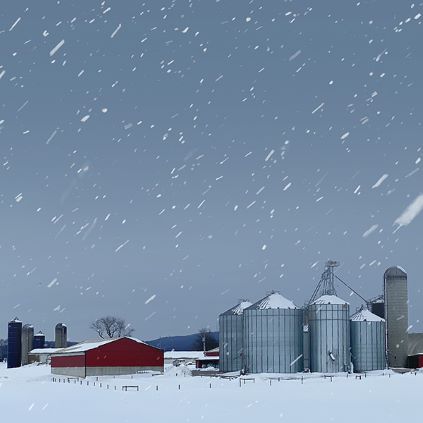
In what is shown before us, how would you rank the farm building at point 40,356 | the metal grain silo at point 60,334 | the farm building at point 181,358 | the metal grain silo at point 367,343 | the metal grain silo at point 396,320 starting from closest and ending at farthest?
the metal grain silo at point 367,343
the metal grain silo at point 396,320
the farm building at point 181,358
the farm building at point 40,356
the metal grain silo at point 60,334

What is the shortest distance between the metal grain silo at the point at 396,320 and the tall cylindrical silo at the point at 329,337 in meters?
12.3

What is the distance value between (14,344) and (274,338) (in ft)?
272

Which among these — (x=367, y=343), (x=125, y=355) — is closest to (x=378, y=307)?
(x=367, y=343)

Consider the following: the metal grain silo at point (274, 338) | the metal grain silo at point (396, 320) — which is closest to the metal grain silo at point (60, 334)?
the metal grain silo at point (396, 320)

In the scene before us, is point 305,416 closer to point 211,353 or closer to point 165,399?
point 165,399

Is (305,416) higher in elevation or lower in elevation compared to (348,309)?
lower

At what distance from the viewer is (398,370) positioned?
275ft

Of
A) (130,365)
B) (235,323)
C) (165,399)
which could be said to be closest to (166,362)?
(130,365)

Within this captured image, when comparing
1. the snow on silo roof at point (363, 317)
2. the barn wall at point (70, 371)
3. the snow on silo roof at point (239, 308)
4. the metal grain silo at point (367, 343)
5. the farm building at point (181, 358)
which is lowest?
the barn wall at point (70, 371)

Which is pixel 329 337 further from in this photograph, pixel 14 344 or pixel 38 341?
pixel 38 341

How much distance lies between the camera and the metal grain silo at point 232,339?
8106 centimetres

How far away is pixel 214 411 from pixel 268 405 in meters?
4.05

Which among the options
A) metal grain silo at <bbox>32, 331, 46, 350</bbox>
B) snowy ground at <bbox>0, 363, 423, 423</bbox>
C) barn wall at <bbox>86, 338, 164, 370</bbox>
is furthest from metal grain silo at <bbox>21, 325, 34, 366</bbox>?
snowy ground at <bbox>0, 363, 423, 423</bbox>

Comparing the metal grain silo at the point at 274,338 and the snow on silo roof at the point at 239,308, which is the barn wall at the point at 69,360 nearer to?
the snow on silo roof at the point at 239,308
